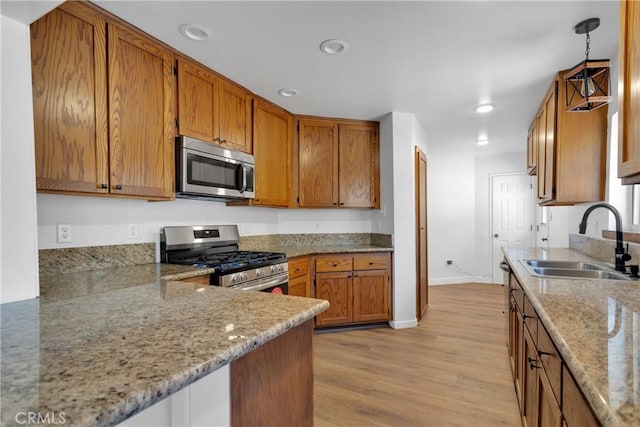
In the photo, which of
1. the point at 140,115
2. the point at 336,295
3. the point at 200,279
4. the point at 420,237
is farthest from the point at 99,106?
the point at 420,237

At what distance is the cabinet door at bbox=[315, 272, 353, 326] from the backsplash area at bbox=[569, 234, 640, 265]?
2.10m

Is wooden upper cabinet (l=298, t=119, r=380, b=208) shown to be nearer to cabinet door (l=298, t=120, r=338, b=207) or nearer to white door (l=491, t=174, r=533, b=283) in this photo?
cabinet door (l=298, t=120, r=338, b=207)

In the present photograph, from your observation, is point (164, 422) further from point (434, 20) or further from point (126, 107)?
point (434, 20)

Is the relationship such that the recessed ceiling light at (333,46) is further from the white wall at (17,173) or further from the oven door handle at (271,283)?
the oven door handle at (271,283)

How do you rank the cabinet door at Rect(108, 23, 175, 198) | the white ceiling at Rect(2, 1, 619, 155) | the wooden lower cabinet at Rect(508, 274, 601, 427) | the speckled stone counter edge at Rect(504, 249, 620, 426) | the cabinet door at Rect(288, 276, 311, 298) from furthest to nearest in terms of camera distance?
the cabinet door at Rect(288, 276, 311, 298) < the cabinet door at Rect(108, 23, 175, 198) < the white ceiling at Rect(2, 1, 619, 155) < the wooden lower cabinet at Rect(508, 274, 601, 427) < the speckled stone counter edge at Rect(504, 249, 620, 426)

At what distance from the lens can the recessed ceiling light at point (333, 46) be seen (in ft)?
6.81

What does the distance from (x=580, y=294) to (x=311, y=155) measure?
2.84m

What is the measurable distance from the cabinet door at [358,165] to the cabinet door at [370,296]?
32.5 inches

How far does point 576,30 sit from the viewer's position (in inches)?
75.9

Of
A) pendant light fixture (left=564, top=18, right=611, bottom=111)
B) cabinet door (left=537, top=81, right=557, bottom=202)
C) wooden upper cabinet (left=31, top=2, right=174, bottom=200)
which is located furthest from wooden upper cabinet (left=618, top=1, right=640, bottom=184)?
wooden upper cabinet (left=31, top=2, right=174, bottom=200)

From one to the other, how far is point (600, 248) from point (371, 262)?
1918mm

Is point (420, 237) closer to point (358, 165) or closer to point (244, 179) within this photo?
point (358, 165)

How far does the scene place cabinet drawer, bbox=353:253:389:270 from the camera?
347 cm

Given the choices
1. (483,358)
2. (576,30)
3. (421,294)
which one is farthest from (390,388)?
(576,30)
